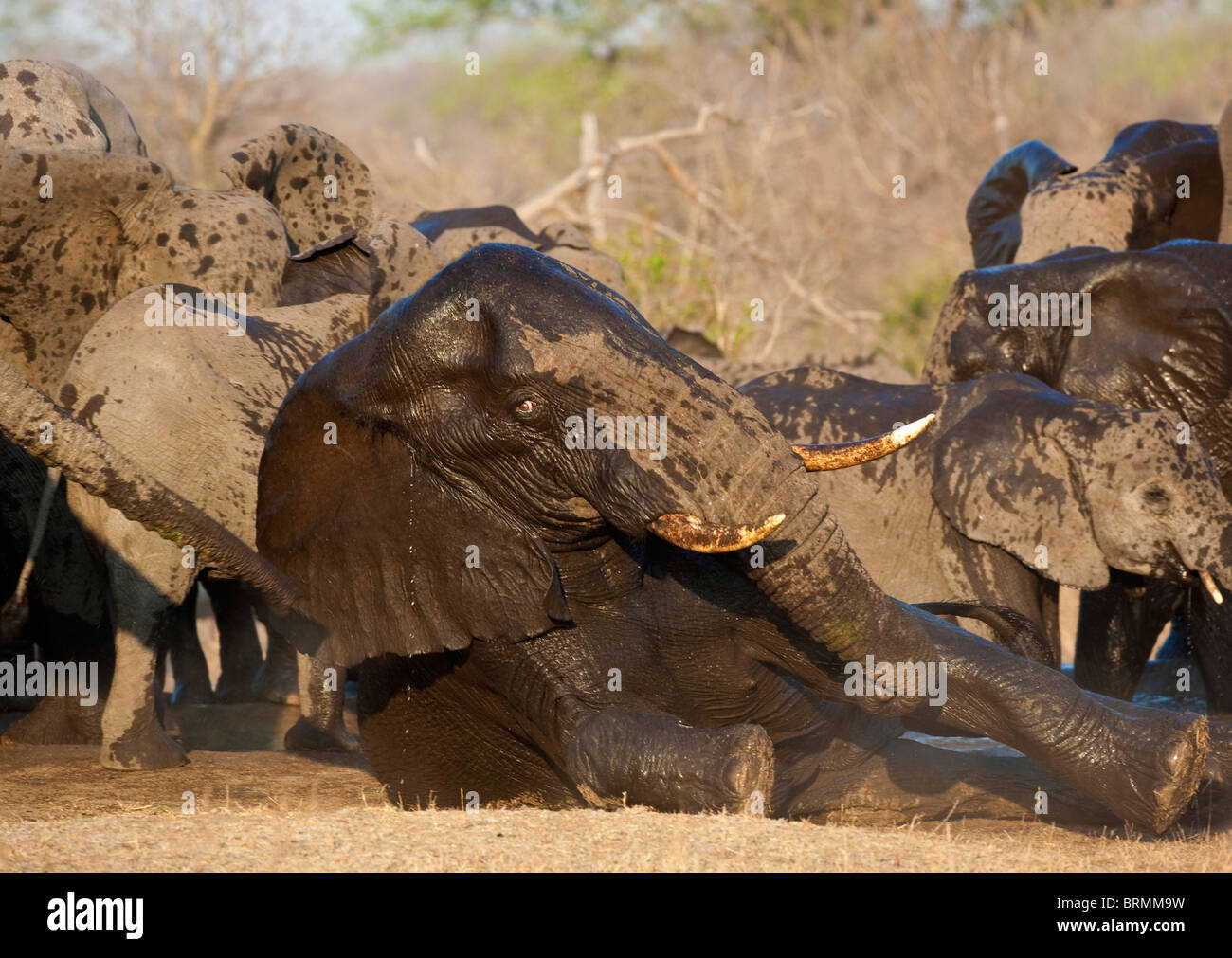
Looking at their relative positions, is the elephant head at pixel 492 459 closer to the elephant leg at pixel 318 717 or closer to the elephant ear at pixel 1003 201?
the elephant leg at pixel 318 717

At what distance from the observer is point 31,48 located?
2283 cm

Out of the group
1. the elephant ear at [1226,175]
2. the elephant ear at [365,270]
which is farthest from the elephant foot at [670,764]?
the elephant ear at [1226,175]

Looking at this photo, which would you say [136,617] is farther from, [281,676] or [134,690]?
[281,676]

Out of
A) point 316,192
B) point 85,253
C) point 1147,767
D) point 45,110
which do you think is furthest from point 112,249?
point 1147,767

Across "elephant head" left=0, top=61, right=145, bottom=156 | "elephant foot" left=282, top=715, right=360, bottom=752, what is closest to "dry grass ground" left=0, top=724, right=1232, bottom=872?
"elephant foot" left=282, top=715, right=360, bottom=752

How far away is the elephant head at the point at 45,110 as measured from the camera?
6.27 m

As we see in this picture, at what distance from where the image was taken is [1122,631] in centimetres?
659

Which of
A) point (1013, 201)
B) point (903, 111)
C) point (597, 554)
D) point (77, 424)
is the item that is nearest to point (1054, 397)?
point (597, 554)

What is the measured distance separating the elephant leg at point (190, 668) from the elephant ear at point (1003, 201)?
482 centimetres

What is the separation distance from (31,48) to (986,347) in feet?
61.2

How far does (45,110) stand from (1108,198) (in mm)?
5058

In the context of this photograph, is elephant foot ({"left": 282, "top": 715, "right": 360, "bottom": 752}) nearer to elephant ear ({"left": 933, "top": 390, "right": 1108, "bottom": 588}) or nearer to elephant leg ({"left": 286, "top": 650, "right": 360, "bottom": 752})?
elephant leg ({"left": 286, "top": 650, "right": 360, "bottom": 752})

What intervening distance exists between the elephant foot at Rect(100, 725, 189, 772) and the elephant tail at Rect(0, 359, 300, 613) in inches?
54.5
